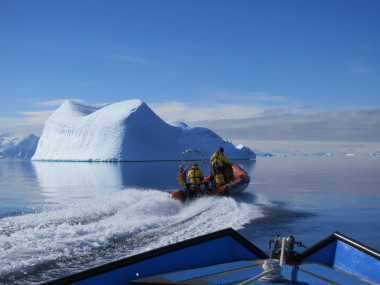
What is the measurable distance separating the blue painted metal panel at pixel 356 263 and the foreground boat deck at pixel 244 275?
0.11m

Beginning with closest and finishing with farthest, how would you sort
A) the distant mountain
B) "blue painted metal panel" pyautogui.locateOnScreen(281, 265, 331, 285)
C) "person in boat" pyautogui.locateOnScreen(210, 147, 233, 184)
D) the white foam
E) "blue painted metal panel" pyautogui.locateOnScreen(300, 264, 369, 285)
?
"blue painted metal panel" pyautogui.locateOnScreen(281, 265, 331, 285)
"blue painted metal panel" pyautogui.locateOnScreen(300, 264, 369, 285)
the white foam
"person in boat" pyautogui.locateOnScreen(210, 147, 233, 184)
the distant mountain

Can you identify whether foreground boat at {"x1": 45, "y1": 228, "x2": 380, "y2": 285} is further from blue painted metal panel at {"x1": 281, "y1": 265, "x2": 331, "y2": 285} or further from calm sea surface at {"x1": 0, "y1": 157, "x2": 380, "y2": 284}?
calm sea surface at {"x1": 0, "y1": 157, "x2": 380, "y2": 284}

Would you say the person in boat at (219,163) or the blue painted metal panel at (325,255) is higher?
the person in boat at (219,163)

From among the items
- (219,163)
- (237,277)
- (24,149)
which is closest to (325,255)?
(237,277)

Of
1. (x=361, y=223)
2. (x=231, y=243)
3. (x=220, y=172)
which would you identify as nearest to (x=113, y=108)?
(x=220, y=172)

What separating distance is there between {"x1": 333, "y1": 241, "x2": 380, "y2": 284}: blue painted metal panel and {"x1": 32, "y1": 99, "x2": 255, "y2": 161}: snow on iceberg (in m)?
40.2

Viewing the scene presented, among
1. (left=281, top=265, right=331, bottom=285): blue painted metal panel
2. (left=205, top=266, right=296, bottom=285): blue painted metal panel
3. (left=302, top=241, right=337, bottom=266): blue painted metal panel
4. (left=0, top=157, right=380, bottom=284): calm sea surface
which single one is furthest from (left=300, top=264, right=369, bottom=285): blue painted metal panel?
(left=0, top=157, right=380, bottom=284): calm sea surface

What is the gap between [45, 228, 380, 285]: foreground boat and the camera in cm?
278

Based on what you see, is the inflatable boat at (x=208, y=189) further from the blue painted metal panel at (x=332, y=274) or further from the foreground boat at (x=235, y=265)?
the blue painted metal panel at (x=332, y=274)

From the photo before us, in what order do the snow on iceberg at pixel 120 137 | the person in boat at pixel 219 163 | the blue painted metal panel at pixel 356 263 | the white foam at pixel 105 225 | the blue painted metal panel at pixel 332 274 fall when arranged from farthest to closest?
1. the snow on iceberg at pixel 120 137
2. the person in boat at pixel 219 163
3. the white foam at pixel 105 225
4. the blue painted metal panel at pixel 356 263
5. the blue painted metal panel at pixel 332 274

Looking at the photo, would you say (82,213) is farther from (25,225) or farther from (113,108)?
(113,108)

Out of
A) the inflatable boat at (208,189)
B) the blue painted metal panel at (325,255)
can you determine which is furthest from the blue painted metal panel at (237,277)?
the inflatable boat at (208,189)

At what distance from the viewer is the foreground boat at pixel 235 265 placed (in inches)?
109

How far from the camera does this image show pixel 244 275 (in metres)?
2.95
